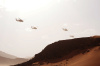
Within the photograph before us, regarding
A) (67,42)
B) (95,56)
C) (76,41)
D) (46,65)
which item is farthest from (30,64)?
(95,56)

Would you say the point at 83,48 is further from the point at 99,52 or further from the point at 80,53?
the point at 99,52

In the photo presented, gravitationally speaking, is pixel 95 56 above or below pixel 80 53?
below

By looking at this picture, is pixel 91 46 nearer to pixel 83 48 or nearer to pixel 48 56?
pixel 83 48

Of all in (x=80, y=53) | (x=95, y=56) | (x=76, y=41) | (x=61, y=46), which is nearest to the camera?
(x=95, y=56)

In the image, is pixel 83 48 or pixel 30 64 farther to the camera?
pixel 30 64

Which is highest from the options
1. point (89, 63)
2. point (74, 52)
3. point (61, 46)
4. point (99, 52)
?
point (61, 46)

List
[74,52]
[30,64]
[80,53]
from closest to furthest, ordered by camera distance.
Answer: [80,53] < [74,52] < [30,64]
